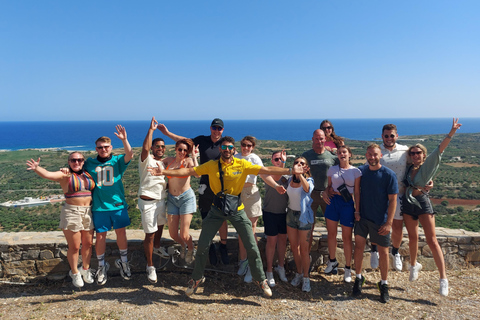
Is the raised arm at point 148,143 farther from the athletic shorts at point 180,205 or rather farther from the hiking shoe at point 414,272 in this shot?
the hiking shoe at point 414,272

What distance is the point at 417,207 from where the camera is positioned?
159 inches

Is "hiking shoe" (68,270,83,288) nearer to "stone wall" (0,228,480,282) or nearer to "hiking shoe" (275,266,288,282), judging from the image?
"stone wall" (0,228,480,282)

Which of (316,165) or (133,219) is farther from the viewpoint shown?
(133,219)

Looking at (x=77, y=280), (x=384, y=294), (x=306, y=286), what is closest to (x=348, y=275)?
(x=384, y=294)

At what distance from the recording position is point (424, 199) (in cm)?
402

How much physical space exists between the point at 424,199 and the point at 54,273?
5.44 metres

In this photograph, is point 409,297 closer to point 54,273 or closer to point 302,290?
point 302,290

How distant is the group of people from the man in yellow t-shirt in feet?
0.04

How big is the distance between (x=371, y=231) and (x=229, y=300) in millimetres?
Result: 2135

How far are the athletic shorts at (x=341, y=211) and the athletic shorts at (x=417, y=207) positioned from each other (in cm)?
73

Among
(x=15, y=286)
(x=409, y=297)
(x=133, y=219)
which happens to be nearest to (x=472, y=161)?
(x=133, y=219)

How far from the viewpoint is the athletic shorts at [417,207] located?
4.01 m

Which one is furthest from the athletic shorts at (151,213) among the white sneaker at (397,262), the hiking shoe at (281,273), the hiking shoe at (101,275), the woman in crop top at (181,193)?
the white sneaker at (397,262)

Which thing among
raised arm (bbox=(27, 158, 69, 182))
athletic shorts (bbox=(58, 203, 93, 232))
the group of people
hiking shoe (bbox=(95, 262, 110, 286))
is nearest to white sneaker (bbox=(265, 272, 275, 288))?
the group of people
